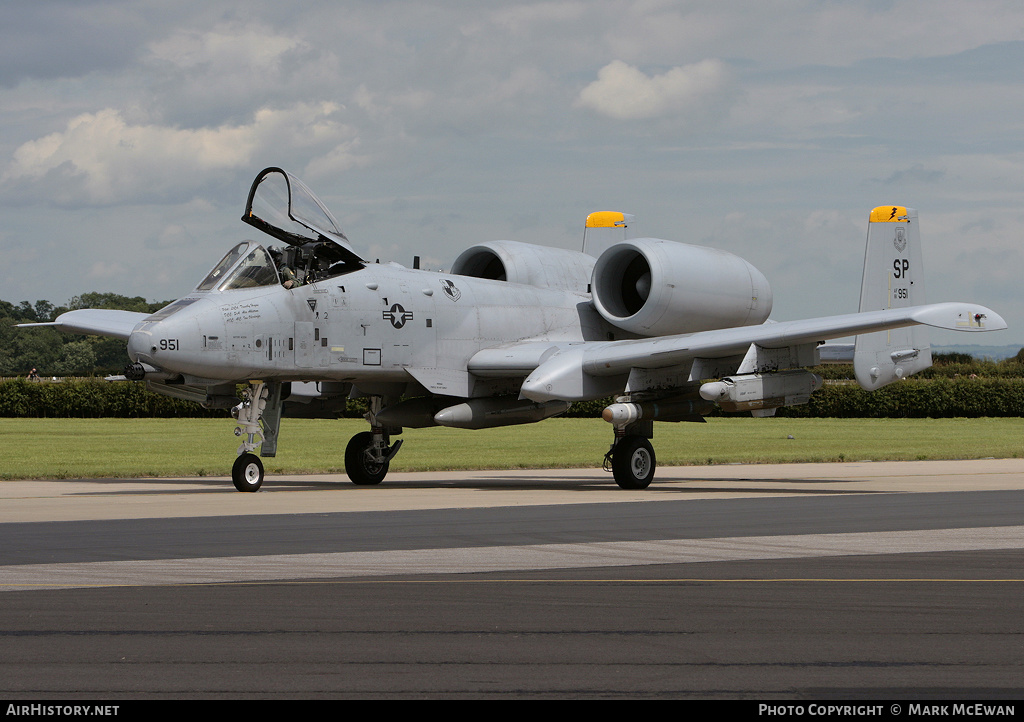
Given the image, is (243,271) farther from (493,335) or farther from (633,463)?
(633,463)

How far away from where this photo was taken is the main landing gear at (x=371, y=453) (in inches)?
872

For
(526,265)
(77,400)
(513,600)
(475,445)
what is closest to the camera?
(513,600)

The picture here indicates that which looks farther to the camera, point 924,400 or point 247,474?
point 924,400

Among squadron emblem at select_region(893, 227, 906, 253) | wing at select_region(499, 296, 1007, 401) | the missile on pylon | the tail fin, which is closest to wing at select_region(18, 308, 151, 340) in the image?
wing at select_region(499, 296, 1007, 401)

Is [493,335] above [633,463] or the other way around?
above

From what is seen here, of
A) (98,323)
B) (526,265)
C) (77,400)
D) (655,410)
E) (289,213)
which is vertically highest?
(289,213)

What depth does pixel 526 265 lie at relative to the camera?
24.5 m

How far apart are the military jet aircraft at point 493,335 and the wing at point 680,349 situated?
0.12 ft

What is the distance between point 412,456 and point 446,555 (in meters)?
20.7

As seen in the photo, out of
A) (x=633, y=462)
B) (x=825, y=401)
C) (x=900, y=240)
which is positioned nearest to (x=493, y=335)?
(x=633, y=462)

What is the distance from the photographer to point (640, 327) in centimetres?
2267

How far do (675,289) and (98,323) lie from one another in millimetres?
10562

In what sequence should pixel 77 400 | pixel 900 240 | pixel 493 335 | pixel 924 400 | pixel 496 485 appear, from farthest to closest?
pixel 77 400
pixel 924 400
pixel 900 240
pixel 493 335
pixel 496 485
